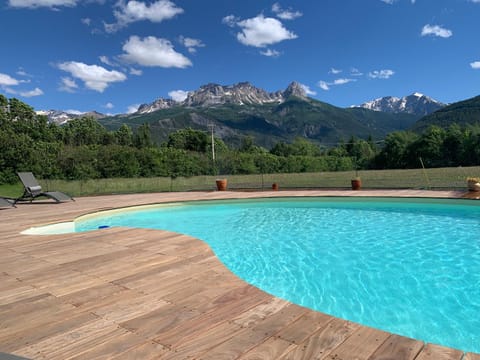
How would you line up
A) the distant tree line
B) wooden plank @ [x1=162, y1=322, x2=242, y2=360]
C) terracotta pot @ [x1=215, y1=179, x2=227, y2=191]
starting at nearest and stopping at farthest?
wooden plank @ [x1=162, y1=322, x2=242, y2=360] → terracotta pot @ [x1=215, y1=179, x2=227, y2=191] → the distant tree line

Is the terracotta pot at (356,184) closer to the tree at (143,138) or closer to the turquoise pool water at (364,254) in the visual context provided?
the turquoise pool water at (364,254)

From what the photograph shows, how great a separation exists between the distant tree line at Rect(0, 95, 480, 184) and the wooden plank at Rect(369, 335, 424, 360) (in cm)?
1335

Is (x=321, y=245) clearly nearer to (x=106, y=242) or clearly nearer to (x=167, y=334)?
(x=106, y=242)

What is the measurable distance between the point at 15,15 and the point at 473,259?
21.9 meters

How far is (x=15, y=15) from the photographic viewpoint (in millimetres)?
17109

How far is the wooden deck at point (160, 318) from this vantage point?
6.09 feet

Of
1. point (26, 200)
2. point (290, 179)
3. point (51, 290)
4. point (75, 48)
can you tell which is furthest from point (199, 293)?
point (75, 48)

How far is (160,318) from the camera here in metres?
2.30

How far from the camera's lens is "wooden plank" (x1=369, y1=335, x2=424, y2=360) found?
5.73ft

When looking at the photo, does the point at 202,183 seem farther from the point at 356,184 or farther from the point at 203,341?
the point at 203,341

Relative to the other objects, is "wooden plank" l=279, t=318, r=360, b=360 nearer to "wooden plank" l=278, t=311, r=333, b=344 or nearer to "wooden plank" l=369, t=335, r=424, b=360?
"wooden plank" l=278, t=311, r=333, b=344

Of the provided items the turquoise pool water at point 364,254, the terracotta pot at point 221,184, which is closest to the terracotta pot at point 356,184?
the turquoise pool water at point 364,254

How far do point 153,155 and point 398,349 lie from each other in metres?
18.8

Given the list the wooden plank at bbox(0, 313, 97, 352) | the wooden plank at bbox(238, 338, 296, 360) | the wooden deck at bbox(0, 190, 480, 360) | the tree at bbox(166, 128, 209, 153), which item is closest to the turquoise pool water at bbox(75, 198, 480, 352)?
the wooden deck at bbox(0, 190, 480, 360)
